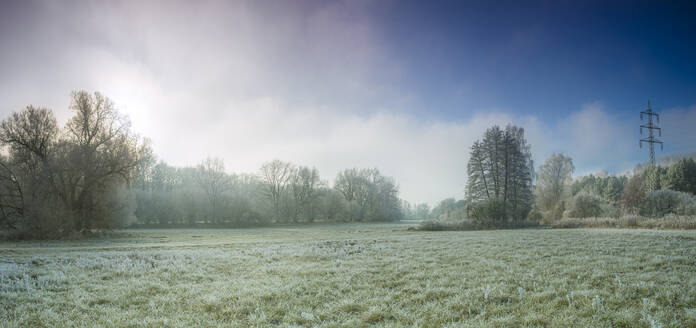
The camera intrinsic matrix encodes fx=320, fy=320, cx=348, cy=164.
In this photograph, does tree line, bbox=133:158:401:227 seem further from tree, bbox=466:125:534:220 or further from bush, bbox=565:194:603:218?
bush, bbox=565:194:603:218

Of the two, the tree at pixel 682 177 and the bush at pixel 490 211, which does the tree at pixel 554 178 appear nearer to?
the bush at pixel 490 211

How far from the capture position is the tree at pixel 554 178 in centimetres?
5678

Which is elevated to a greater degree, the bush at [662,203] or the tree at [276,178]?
the tree at [276,178]

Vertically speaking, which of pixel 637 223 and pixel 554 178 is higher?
pixel 554 178

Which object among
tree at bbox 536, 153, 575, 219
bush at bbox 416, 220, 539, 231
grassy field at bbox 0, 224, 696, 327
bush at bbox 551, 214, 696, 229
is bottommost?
bush at bbox 416, 220, 539, 231

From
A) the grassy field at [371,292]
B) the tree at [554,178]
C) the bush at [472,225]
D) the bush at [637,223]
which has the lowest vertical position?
the bush at [472,225]

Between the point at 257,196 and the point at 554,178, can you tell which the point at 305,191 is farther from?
the point at 554,178

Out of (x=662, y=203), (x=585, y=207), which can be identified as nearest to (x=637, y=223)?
(x=585, y=207)

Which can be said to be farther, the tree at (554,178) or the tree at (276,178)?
the tree at (276,178)

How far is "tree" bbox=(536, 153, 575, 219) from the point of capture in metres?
56.8

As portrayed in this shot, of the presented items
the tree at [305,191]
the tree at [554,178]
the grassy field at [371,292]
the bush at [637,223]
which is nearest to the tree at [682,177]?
the tree at [554,178]

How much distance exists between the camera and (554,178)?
59.3 metres

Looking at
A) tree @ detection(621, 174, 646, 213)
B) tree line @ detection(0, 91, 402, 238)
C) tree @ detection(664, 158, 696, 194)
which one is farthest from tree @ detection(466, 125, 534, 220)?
tree @ detection(664, 158, 696, 194)

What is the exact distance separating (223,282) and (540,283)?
27.8 feet
